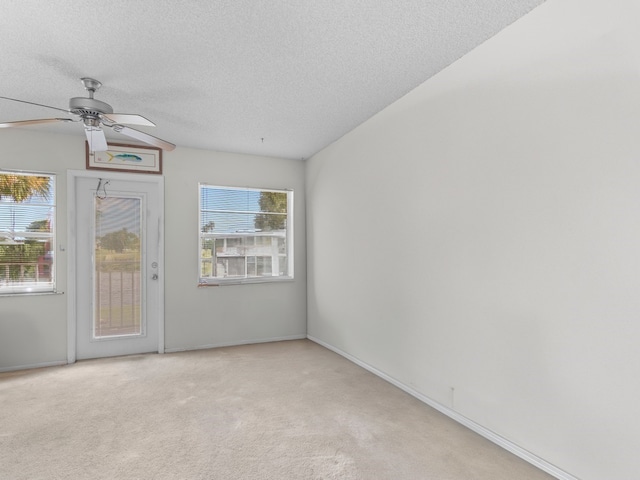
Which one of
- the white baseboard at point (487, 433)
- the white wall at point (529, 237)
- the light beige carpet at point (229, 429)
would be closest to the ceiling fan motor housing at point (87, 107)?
the light beige carpet at point (229, 429)

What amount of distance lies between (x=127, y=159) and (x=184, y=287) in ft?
5.65

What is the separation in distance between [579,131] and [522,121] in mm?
356

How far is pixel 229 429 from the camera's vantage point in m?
2.53

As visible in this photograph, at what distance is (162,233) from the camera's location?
451 cm

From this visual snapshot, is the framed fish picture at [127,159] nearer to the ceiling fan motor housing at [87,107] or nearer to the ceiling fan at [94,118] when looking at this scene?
the ceiling fan at [94,118]

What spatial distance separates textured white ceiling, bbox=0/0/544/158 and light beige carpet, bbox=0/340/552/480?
261 cm

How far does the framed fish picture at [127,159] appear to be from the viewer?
4.23 meters

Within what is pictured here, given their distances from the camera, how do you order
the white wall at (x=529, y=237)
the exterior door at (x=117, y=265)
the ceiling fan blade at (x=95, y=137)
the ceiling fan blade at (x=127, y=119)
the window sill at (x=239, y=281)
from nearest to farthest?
the white wall at (x=529, y=237) < the ceiling fan blade at (x=127, y=119) < the ceiling fan blade at (x=95, y=137) < the exterior door at (x=117, y=265) < the window sill at (x=239, y=281)

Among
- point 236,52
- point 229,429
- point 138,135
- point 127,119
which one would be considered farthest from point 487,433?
point 138,135

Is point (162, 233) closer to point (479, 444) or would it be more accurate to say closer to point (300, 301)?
point (300, 301)

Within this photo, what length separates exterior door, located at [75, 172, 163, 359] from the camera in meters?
4.20

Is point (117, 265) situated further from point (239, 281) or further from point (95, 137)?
point (95, 137)

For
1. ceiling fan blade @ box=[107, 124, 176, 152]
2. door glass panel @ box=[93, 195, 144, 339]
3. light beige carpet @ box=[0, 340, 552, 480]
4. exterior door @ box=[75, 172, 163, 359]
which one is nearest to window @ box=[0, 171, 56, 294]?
exterior door @ box=[75, 172, 163, 359]

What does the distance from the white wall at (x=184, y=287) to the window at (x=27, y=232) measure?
0.10 m
